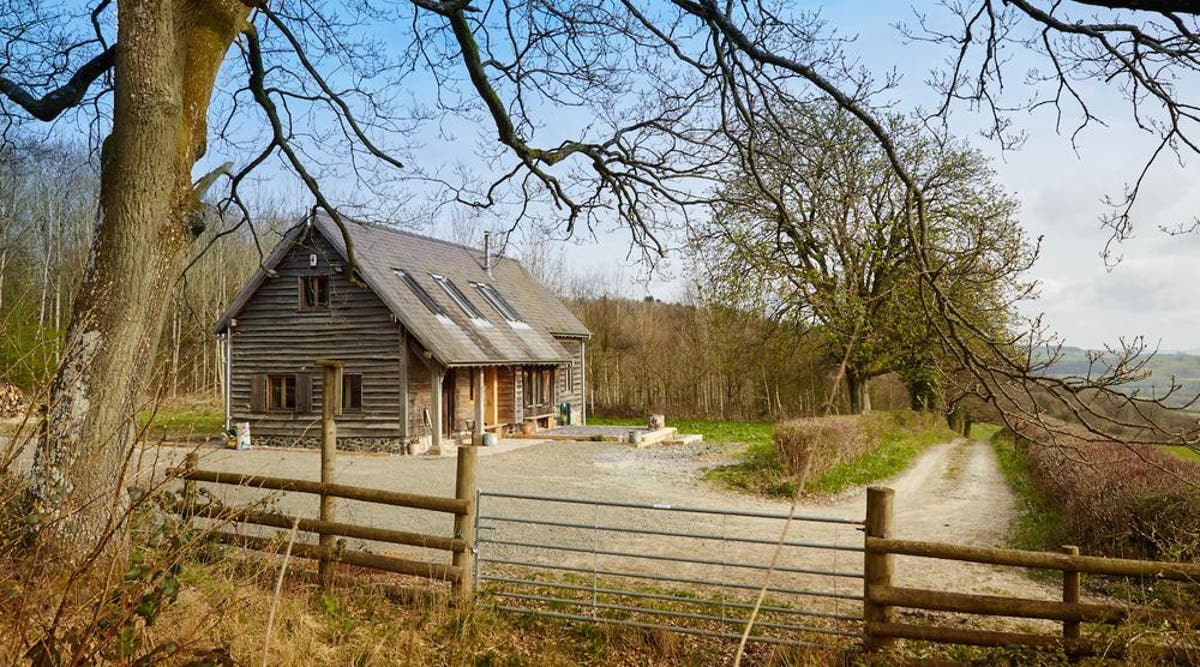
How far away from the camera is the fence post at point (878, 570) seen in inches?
230

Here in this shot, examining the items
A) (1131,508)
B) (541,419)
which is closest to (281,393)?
(541,419)

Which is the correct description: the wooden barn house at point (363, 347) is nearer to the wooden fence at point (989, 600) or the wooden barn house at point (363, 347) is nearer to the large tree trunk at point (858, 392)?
the large tree trunk at point (858, 392)

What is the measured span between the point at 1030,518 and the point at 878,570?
845 centimetres

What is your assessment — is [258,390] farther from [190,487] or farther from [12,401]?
[12,401]

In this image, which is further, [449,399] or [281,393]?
[449,399]

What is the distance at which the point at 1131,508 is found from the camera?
30.3 ft

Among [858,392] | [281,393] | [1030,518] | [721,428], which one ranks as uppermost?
[281,393]

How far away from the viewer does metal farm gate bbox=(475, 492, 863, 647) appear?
6.28m

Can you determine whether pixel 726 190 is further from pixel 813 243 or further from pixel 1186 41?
pixel 1186 41

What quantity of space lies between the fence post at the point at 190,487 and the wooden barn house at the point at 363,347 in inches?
470

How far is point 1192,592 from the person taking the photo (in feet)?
22.9

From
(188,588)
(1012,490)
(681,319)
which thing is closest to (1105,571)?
(188,588)

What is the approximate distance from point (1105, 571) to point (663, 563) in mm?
5059

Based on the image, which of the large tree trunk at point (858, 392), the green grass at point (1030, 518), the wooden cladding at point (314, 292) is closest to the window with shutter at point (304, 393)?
the wooden cladding at point (314, 292)
